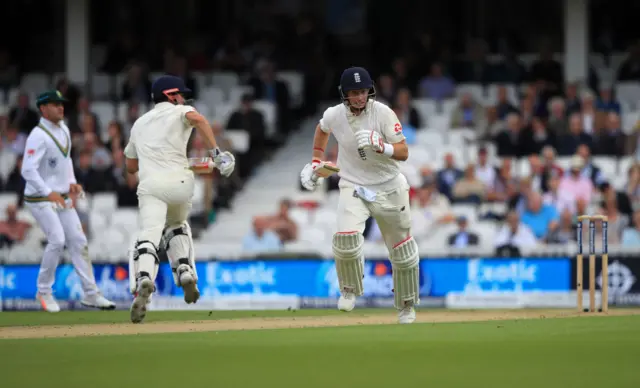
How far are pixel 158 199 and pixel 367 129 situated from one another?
6.02 ft

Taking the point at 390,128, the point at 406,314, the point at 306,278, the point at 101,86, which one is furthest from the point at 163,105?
the point at 101,86

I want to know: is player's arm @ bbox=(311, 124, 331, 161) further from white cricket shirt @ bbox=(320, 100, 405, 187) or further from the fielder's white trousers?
the fielder's white trousers

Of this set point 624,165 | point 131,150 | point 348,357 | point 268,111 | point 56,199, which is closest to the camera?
point 348,357

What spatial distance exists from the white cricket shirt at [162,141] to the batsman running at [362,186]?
44.3 inches

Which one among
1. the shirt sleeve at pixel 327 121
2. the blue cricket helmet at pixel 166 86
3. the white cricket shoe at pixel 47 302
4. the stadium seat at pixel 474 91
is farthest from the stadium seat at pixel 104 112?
the shirt sleeve at pixel 327 121

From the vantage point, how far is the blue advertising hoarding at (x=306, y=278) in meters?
15.6

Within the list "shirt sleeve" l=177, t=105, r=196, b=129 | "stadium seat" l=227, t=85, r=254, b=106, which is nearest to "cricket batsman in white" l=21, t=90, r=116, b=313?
"shirt sleeve" l=177, t=105, r=196, b=129

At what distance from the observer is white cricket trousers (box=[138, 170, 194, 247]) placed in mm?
10664

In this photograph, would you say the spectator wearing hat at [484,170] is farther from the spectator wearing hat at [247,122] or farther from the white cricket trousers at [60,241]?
the white cricket trousers at [60,241]

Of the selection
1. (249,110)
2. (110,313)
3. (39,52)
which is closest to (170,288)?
(110,313)

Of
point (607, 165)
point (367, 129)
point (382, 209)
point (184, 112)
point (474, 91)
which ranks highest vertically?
point (474, 91)

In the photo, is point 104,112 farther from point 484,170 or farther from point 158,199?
point 158,199

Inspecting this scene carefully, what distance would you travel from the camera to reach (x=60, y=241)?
40.0 feet

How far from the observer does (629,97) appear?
20.4 m
